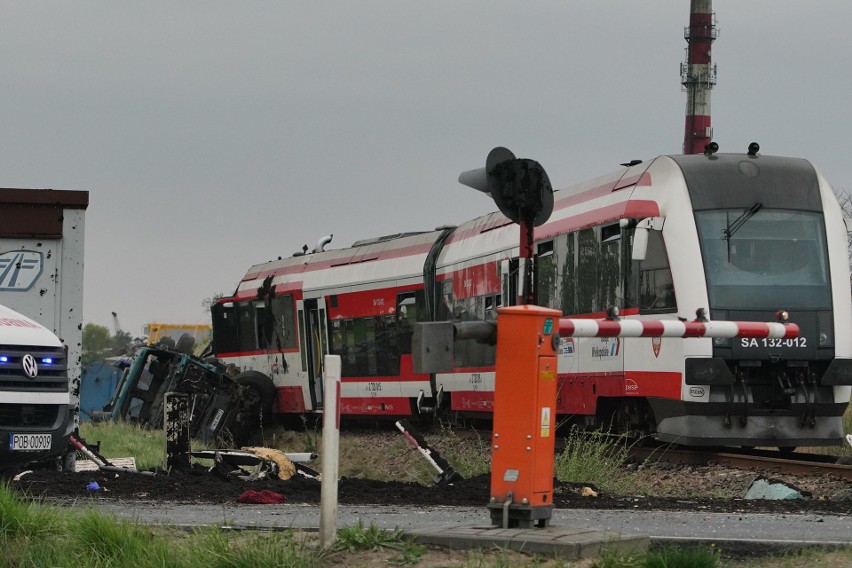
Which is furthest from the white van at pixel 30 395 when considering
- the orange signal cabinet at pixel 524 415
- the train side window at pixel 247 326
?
the train side window at pixel 247 326

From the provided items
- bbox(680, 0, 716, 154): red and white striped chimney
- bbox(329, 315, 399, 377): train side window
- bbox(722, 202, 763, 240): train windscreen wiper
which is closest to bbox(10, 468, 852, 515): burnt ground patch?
bbox(722, 202, 763, 240): train windscreen wiper

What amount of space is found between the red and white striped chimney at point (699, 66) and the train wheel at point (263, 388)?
165ft

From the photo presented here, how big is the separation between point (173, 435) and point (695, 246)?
6307 mm

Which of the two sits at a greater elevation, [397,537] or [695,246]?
[695,246]

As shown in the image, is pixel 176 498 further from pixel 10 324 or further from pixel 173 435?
pixel 173 435

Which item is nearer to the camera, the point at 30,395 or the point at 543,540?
the point at 543,540

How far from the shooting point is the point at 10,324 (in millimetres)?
12242

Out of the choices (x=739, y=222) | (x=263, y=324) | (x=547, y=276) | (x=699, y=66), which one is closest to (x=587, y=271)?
(x=547, y=276)

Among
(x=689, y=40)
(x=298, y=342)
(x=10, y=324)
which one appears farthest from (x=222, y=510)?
(x=689, y=40)

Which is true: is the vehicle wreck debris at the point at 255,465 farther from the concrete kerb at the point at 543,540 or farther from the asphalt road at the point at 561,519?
the concrete kerb at the point at 543,540

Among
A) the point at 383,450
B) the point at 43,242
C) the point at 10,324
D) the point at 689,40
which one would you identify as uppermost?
the point at 689,40

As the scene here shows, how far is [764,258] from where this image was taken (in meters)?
17.9

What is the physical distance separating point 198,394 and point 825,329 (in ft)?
49.4

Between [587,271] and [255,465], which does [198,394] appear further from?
[255,465]
